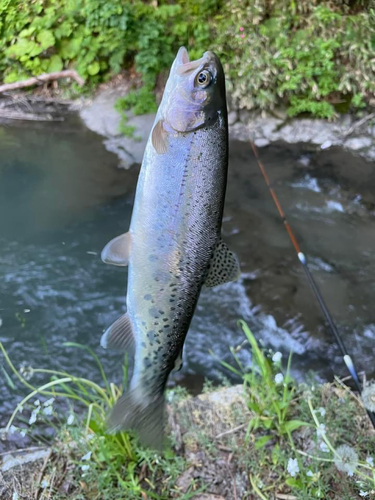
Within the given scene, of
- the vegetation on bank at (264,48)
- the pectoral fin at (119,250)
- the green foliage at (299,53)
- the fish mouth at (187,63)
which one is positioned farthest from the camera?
the green foliage at (299,53)

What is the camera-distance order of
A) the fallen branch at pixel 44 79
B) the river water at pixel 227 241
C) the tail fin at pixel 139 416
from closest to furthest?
1. the tail fin at pixel 139 416
2. the river water at pixel 227 241
3. the fallen branch at pixel 44 79

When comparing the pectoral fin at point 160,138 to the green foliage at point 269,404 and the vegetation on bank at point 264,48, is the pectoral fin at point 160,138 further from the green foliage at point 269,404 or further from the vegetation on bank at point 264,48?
the vegetation on bank at point 264,48

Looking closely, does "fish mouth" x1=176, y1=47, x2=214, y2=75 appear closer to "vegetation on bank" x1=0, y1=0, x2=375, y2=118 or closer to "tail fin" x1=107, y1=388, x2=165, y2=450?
"tail fin" x1=107, y1=388, x2=165, y2=450

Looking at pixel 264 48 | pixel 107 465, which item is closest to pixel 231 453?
pixel 107 465

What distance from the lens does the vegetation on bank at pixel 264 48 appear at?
561 centimetres

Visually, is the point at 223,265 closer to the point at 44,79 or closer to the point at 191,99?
the point at 191,99

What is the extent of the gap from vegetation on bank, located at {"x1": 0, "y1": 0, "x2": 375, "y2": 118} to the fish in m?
4.82

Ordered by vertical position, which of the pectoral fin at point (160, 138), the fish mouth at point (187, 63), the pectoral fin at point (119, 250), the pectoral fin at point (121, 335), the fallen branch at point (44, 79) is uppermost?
the fish mouth at point (187, 63)

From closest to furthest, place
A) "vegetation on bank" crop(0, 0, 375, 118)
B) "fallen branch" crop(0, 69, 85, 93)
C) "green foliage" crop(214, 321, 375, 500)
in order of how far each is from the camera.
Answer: "green foliage" crop(214, 321, 375, 500), "fallen branch" crop(0, 69, 85, 93), "vegetation on bank" crop(0, 0, 375, 118)

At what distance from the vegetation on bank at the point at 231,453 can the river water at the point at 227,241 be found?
3.39 ft

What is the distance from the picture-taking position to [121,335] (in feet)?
4.53

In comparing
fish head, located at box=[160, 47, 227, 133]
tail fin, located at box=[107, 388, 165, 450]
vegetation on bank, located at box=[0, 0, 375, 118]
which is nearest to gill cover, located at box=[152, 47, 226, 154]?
fish head, located at box=[160, 47, 227, 133]

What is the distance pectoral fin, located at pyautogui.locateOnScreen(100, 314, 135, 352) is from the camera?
53.6 inches

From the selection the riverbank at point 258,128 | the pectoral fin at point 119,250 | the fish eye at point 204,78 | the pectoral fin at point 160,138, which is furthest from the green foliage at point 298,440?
the riverbank at point 258,128
